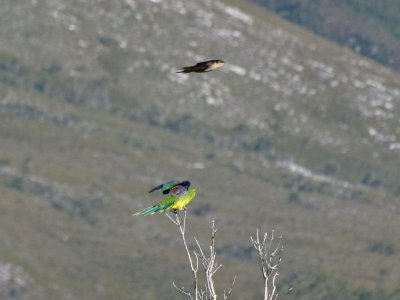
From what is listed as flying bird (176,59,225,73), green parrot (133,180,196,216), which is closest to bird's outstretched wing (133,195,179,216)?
green parrot (133,180,196,216)

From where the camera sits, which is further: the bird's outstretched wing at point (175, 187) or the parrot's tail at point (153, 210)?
the bird's outstretched wing at point (175, 187)

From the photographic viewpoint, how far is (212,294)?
31.1 metres

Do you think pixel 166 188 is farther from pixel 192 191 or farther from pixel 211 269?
pixel 211 269

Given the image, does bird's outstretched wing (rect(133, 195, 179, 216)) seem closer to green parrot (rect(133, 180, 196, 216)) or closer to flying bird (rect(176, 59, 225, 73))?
green parrot (rect(133, 180, 196, 216))

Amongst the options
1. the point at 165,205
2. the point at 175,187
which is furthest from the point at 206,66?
the point at 165,205

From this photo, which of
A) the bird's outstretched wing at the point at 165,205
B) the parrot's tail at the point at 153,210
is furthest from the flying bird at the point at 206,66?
the parrot's tail at the point at 153,210

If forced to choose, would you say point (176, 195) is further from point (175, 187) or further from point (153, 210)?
point (153, 210)

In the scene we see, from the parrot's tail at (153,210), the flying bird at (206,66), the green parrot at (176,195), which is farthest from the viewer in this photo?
the green parrot at (176,195)

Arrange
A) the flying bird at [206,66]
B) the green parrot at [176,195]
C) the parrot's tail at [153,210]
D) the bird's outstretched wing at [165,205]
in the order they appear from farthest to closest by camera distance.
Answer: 1. the green parrot at [176,195]
2. the flying bird at [206,66]
3. the bird's outstretched wing at [165,205]
4. the parrot's tail at [153,210]

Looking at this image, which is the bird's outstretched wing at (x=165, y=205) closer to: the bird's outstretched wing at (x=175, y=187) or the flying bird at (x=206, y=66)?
the bird's outstretched wing at (x=175, y=187)

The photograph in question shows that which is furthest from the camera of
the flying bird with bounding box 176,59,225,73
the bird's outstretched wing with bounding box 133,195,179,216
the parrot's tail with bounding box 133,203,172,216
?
the flying bird with bounding box 176,59,225,73

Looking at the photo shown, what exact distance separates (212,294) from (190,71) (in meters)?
3.81

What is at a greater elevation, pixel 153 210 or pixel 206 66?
pixel 206 66

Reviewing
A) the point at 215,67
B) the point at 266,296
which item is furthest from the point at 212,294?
the point at 215,67
